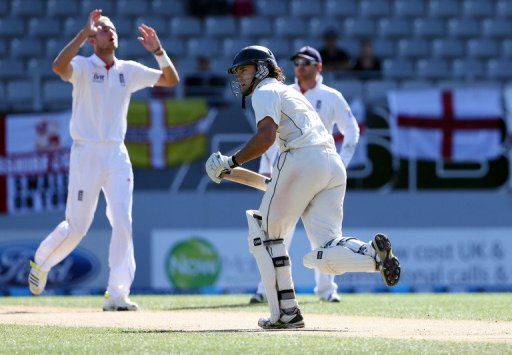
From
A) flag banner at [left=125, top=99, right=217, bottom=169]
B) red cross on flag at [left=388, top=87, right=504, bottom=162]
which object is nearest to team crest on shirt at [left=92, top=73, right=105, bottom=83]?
flag banner at [left=125, top=99, right=217, bottom=169]

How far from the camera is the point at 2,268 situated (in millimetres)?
15844

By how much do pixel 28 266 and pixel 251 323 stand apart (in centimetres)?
808

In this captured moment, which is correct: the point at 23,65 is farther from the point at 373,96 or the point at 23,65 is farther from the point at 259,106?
the point at 259,106

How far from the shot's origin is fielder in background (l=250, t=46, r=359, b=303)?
10695mm

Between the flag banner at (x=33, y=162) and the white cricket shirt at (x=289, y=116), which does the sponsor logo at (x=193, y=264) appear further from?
the white cricket shirt at (x=289, y=116)

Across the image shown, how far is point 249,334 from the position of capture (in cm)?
723

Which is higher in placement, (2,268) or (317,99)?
(317,99)

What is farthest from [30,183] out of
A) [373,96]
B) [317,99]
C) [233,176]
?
[233,176]

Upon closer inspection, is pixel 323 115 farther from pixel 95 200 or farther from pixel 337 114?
pixel 95 200

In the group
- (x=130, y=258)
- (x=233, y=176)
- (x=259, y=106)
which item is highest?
(x=259, y=106)

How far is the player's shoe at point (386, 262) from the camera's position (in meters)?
7.19

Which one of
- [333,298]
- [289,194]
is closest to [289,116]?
[289,194]

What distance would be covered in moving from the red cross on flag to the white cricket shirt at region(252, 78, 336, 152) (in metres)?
9.27

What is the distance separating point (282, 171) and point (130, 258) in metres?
2.60
